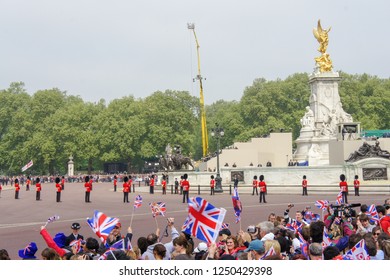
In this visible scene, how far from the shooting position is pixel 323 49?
2383 inches

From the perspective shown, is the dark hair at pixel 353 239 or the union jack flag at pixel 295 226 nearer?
the dark hair at pixel 353 239

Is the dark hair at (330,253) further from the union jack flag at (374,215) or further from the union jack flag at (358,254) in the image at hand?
the union jack flag at (374,215)

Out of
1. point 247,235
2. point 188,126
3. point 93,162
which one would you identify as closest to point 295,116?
point 188,126

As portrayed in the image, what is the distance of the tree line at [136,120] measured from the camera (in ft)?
271

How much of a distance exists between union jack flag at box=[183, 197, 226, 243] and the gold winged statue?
2113 inches

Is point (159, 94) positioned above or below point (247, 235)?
above

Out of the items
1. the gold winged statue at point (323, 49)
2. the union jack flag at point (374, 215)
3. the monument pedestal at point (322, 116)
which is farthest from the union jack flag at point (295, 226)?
the gold winged statue at point (323, 49)

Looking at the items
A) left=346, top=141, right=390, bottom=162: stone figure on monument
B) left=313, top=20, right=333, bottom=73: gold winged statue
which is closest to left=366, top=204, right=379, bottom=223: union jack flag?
left=346, top=141, right=390, bottom=162: stone figure on monument

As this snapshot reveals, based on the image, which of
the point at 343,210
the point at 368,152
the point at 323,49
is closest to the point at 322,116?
the point at 323,49

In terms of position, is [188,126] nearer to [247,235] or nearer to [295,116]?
[295,116]

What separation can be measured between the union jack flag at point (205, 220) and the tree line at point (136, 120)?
74.1 metres

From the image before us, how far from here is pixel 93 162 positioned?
92750 millimetres
